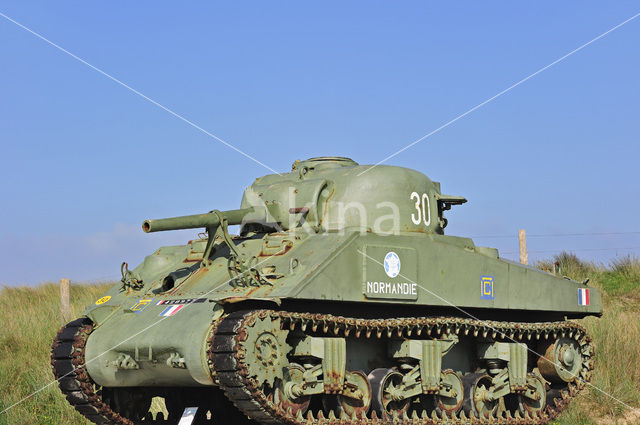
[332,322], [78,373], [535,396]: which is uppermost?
[332,322]

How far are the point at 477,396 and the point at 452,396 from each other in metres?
0.71

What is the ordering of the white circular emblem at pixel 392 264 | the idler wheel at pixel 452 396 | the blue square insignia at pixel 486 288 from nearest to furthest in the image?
the white circular emblem at pixel 392 264 → the idler wheel at pixel 452 396 → the blue square insignia at pixel 486 288

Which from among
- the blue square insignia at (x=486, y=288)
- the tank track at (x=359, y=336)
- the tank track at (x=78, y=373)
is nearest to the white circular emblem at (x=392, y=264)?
the tank track at (x=359, y=336)

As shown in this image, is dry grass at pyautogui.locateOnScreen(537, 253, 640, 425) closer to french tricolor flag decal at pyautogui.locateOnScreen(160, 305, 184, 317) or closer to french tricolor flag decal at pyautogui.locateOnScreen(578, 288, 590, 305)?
french tricolor flag decal at pyautogui.locateOnScreen(578, 288, 590, 305)

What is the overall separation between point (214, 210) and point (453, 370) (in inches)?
154

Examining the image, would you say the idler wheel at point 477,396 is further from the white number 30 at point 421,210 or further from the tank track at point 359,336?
the white number 30 at point 421,210

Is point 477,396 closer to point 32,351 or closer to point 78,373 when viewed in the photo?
point 78,373

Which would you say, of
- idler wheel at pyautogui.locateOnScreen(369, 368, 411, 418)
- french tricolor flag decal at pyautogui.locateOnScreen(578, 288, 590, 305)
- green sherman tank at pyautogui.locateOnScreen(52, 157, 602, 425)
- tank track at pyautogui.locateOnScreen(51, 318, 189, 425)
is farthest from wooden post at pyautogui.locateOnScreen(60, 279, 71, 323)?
french tricolor flag decal at pyautogui.locateOnScreen(578, 288, 590, 305)

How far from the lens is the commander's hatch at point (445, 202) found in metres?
13.0

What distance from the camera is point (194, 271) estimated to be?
11.7m

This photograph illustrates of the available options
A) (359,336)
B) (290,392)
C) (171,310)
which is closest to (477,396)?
(359,336)

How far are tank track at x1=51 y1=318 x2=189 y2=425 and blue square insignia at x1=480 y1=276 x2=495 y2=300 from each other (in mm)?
5022

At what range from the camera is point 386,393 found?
11.0 metres

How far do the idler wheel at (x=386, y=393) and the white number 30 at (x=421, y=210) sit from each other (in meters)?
2.21
